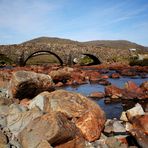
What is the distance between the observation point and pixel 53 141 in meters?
8.09

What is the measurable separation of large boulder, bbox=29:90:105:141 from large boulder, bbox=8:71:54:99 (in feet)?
10.8

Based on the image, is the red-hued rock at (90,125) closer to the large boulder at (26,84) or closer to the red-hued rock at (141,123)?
the red-hued rock at (141,123)

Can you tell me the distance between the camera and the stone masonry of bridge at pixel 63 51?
5656 cm

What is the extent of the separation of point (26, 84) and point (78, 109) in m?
5.05

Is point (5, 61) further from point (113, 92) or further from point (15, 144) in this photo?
point (15, 144)

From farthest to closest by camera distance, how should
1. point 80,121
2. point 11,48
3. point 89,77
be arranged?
point 11,48, point 89,77, point 80,121

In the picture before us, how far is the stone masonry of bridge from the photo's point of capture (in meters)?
56.6

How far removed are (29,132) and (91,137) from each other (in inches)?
89.3

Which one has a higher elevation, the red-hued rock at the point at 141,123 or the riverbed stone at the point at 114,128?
the red-hued rock at the point at 141,123

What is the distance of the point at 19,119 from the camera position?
965 cm

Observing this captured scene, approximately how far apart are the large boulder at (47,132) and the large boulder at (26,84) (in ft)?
20.4

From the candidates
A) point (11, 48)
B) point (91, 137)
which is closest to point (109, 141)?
point (91, 137)

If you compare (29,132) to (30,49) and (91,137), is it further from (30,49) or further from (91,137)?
(30,49)

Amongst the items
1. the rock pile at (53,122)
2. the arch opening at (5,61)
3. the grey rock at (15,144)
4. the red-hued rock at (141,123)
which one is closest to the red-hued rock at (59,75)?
the rock pile at (53,122)
